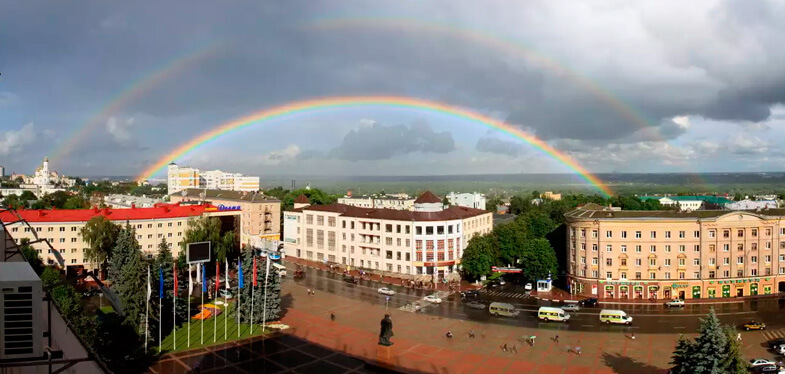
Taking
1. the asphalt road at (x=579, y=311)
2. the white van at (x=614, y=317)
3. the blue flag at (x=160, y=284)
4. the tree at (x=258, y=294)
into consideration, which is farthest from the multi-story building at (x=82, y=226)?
the white van at (x=614, y=317)

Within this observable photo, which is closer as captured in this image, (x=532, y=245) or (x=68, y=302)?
(x=68, y=302)

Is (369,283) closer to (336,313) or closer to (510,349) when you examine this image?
(336,313)

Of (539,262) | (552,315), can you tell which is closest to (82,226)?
(539,262)

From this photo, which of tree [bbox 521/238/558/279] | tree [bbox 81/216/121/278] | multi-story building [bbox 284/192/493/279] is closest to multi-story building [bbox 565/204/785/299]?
tree [bbox 521/238/558/279]

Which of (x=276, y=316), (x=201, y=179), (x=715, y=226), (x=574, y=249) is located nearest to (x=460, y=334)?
(x=276, y=316)

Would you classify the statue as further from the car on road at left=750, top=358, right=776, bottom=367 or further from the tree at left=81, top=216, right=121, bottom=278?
the tree at left=81, top=216, right=121, bottom=278

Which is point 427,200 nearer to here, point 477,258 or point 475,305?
point 477,258

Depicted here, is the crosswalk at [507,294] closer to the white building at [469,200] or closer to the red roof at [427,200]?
the red roof at [427,200]
